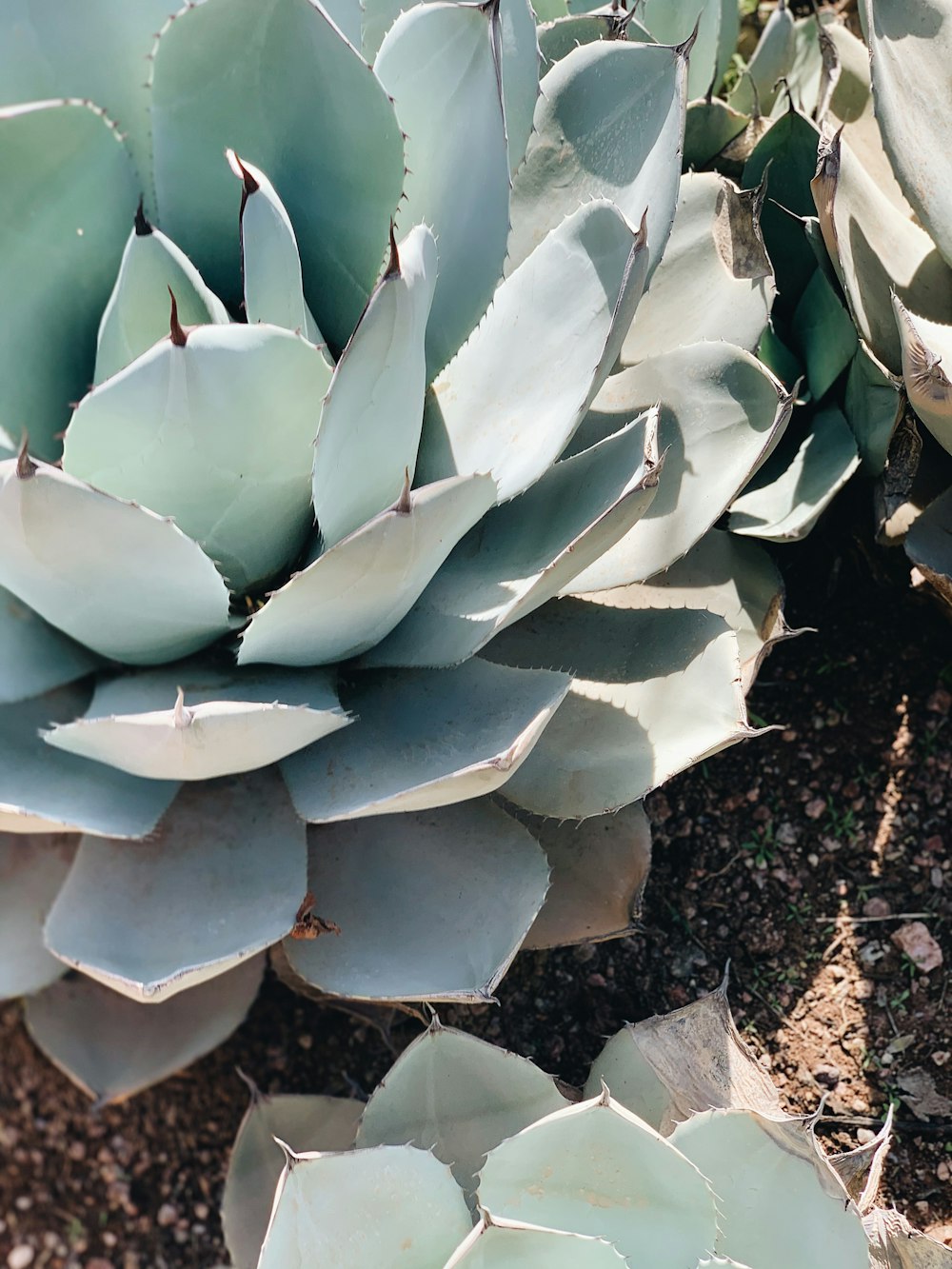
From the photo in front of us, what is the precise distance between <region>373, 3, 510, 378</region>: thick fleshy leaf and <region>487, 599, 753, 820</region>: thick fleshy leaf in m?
0.33

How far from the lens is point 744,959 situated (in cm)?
137

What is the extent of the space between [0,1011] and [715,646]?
1.16m

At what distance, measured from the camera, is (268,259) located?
1.03 m

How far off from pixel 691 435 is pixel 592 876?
48 centimetres

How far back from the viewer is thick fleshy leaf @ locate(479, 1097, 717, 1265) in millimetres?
972

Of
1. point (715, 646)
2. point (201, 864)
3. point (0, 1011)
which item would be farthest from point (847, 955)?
point (0, 1011)

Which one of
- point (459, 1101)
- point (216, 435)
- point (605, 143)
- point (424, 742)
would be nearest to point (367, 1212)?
point (459, 1101)

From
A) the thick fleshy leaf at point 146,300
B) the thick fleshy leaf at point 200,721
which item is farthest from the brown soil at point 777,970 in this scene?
the thick fleshy leaf at point 146,300

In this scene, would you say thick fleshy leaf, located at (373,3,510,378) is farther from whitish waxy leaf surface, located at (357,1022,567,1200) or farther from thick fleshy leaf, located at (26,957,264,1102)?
thick fleshy leaf, located at (26,957,264,1102)

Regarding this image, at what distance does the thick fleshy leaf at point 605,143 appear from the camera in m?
1.11

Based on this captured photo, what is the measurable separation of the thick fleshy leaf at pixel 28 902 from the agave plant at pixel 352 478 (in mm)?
20

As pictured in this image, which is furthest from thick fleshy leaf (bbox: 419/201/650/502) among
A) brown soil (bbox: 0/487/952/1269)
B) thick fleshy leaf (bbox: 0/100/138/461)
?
brown soil (bbox: 0/487/952/1269)

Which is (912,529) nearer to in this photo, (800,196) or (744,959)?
(800,196)

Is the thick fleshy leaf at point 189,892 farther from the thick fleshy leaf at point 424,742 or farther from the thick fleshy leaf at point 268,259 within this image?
the thick fleshy leaf at point 268,259
